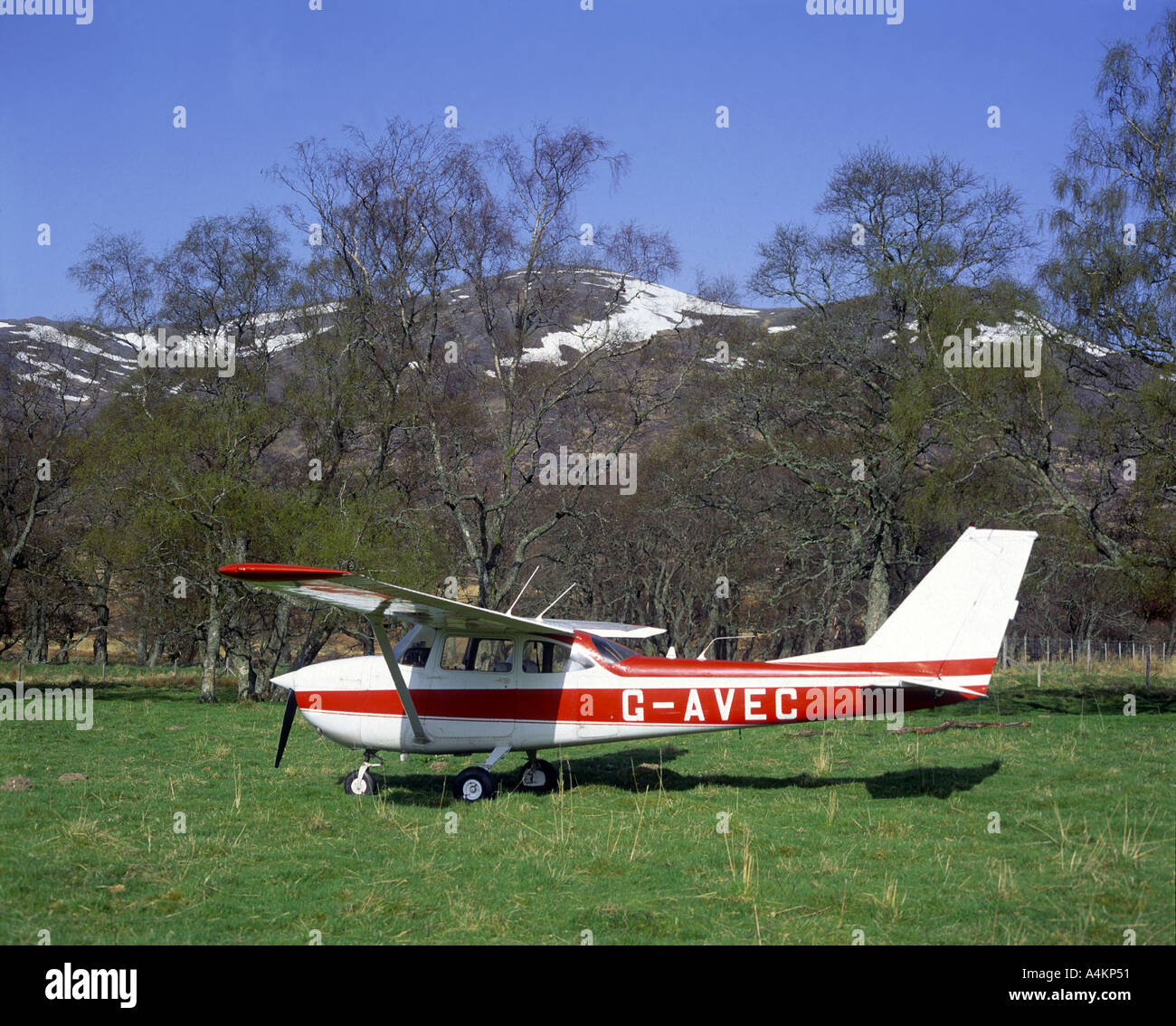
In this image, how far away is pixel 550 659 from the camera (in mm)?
12109

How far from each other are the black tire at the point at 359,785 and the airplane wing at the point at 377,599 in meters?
1.92

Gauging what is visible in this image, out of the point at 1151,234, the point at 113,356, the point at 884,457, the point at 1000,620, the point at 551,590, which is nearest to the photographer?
the point at 1000,620

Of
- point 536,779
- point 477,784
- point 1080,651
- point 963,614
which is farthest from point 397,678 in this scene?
point 1080,651

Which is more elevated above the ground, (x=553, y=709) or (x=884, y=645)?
(x=884, y=645)

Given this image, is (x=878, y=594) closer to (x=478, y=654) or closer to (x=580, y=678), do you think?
(x=580, y=678)

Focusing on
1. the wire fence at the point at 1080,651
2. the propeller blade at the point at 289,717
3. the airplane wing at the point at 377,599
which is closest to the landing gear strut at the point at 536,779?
the airplane wing at the point at 377,599

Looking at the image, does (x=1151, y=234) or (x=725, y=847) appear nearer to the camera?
(x=725, y=847)

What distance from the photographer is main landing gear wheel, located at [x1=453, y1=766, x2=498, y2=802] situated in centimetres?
1149

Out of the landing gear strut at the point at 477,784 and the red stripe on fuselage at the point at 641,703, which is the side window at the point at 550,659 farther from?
the landing gear strut at the point at 477,784

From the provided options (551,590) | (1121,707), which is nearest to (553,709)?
(1121,707)

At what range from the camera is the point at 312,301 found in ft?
104

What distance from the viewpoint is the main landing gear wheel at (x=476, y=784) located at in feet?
37.7

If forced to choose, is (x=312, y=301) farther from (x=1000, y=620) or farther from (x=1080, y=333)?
(x=1000, y=620)
